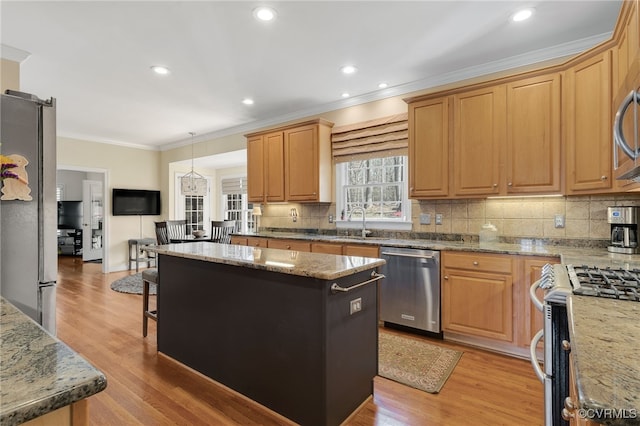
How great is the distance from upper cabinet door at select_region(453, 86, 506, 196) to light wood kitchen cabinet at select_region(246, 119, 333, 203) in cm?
172

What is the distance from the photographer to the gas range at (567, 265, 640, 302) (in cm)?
117

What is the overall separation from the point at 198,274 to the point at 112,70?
2542 mm

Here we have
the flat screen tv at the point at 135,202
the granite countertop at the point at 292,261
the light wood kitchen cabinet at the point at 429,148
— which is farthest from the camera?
the flat screen tv at the point at 135,202

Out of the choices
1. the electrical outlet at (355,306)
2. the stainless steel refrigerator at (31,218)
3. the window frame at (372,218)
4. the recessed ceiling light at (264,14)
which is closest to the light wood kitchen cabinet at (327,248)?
the window frame at (372,218)

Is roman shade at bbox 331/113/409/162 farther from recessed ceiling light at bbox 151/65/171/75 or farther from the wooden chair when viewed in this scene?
the wooden chair

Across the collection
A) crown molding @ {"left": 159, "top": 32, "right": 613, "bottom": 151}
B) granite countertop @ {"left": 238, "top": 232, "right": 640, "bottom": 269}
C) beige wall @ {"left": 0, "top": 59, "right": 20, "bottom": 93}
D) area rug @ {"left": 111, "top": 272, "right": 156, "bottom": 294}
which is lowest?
area rug @ {"left": 111, "top": 272, "right": 156, "bottom": 294}

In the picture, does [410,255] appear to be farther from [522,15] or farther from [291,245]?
[522,15]

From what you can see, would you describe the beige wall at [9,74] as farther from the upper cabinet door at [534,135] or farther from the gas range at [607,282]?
the upper cabinet door at [534,135]

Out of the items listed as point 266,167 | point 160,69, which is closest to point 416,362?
point 266,167

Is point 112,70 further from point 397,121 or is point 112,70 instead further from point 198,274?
point 397,121

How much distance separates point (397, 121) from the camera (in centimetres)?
384

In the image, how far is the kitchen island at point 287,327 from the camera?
1779 mm

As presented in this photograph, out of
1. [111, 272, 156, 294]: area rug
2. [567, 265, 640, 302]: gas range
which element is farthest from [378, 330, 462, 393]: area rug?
[111, 272, 156, 294]: area rug

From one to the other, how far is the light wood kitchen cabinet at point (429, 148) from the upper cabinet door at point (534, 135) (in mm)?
568
